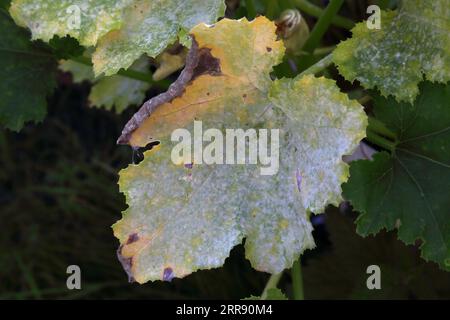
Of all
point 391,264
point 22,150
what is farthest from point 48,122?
point 391,264

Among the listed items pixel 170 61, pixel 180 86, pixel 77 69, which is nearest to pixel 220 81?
pixel 180 86

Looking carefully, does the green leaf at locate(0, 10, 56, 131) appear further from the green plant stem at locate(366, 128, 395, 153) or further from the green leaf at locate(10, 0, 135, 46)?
the green plant stem at locate(366, 128, 395, 153)

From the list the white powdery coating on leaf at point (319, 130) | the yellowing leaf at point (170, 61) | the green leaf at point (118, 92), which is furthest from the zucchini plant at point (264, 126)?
the green leaf at point (118, 92)

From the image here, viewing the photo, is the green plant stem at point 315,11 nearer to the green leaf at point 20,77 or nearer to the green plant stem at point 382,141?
the green plant stem at point 382,141

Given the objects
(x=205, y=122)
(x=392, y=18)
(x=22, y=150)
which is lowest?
(x=205, y=122)

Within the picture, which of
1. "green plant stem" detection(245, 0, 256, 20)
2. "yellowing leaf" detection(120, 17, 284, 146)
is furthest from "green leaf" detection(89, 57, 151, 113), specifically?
"yellowing leaf" detection(120, 17, 284, 146)

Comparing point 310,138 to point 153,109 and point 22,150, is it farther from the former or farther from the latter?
point 22,150
